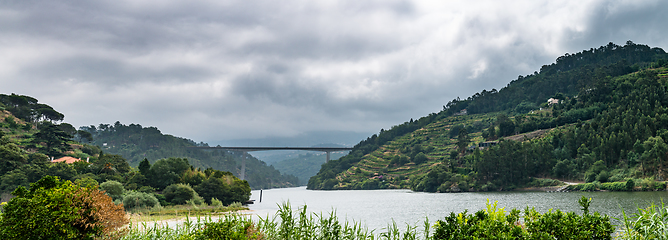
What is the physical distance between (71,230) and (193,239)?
3850 millimetres

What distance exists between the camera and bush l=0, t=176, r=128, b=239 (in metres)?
8.52

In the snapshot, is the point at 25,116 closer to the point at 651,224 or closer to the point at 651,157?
the point at 651,224

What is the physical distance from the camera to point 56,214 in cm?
870

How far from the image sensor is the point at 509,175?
8944 cm

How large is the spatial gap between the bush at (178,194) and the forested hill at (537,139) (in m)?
64.5

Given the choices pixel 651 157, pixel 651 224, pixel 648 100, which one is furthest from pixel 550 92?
pixel 651 224

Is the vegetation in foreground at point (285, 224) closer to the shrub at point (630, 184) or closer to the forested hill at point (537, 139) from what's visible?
the shrub at point (630, 184)

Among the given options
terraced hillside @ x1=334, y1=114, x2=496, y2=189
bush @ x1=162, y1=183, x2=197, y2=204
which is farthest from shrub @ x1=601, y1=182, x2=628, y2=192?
bush @ x1=162, y1=183, x2=197, y2=204

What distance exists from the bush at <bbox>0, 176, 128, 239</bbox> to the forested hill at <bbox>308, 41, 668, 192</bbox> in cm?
7257

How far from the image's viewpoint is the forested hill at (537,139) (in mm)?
73438

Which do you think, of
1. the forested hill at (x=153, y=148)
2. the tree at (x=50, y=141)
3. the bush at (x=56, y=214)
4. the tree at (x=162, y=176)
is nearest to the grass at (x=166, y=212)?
the tree at (x=162, y=176)

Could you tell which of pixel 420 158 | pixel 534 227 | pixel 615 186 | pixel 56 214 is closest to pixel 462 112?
pixel 420 158

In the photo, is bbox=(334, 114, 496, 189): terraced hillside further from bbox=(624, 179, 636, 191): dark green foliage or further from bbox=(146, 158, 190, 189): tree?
bbox=(146, 158, 190, 189): tree

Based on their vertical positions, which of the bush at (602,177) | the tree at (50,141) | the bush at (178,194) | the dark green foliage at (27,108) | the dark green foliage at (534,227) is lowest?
the bush at (178,194)
